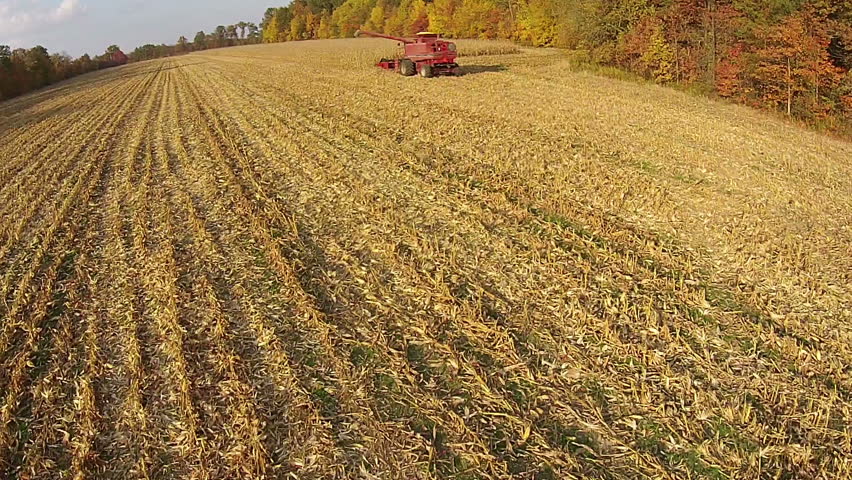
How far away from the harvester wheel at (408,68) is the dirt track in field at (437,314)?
536 inches

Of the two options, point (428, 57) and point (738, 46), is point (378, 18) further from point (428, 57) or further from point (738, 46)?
point (738, 46)

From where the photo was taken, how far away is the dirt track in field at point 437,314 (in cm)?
412

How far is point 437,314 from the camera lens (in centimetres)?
576

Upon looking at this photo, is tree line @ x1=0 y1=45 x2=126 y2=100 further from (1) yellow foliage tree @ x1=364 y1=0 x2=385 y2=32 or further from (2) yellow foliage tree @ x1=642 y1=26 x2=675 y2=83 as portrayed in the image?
(2) yellow foliage tree @ x1=642 y1=26 x2=675 y2=83

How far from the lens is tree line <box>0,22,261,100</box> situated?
45156 millimetres

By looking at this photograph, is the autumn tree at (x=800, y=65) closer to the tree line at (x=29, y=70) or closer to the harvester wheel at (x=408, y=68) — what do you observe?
the harvester wheel at (x=408, y=68)

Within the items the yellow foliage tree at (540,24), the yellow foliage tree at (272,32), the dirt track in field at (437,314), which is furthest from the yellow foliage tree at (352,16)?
the dirt track in field at (437,314)

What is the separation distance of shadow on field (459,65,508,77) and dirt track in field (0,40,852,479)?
50.7 feet

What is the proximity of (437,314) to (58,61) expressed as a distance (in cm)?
7725

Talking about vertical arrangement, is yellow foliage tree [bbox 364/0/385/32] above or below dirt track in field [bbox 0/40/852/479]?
above

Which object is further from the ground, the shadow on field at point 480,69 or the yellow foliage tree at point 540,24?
the yellow foliage tree at point 540,24

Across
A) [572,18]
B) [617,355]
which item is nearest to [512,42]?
[572,18]

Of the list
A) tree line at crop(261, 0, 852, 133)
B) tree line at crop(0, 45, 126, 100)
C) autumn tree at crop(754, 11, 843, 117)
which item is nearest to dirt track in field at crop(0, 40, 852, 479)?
autumn tree at crop(754, 11, 843, 117)

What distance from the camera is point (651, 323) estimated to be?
17.8ft
